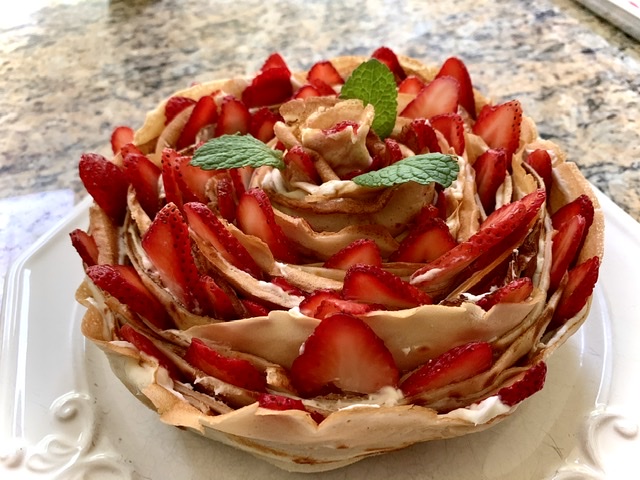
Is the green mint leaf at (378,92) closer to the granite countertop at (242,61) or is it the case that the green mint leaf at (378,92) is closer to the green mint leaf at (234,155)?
the green mint leaf at (234,155)

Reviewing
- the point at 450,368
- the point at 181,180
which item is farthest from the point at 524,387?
the point at 181,180

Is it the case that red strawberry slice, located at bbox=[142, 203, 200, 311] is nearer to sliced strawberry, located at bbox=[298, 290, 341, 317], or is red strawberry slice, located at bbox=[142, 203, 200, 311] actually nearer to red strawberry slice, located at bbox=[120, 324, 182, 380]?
red strawberry slice, located at bbox=[120, 324, 182, 380]

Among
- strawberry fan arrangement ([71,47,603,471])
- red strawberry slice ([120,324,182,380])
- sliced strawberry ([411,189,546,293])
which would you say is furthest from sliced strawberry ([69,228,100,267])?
sliced strawberry ([411,189,546,293])

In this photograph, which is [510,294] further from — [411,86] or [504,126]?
[411,86]

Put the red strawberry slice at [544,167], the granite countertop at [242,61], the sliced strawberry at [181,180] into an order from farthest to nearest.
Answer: the granite countertop at [242,61]
the red strawberry slice at [544,167]
the sliced strawberry at [181,180]

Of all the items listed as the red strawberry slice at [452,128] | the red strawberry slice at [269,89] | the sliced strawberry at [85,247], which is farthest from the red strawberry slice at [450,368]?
the red strawberry slice at [269,89]
